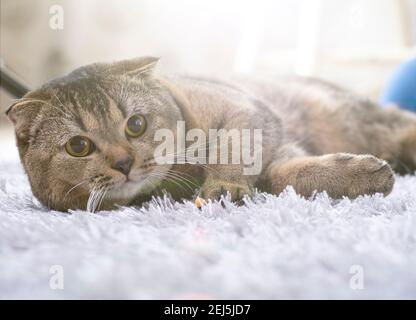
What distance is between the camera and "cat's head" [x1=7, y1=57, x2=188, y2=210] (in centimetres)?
81

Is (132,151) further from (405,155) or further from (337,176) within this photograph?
(405,155)

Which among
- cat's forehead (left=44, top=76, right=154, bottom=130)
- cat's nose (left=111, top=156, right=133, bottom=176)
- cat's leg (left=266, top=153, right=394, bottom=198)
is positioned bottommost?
cat's leg (left=266, top=153, right=394, bottom=198)

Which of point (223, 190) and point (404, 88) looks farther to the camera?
point (404, 88)

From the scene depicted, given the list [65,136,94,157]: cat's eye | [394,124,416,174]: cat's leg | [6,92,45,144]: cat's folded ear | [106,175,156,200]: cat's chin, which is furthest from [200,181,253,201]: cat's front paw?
[394,124,416,174]: cat's leg

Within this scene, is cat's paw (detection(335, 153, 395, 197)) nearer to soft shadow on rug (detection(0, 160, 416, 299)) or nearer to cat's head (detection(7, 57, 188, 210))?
soft shadow on rug (detection(0, 160, 416, 299))

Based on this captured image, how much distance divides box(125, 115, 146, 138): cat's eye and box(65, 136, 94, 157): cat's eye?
73mm

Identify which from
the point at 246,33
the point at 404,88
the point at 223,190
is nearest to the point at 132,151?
the point at 223,190

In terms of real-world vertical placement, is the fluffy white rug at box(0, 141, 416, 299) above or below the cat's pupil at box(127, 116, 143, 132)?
below

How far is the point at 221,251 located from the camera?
1.91ft

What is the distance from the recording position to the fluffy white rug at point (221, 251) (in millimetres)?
500

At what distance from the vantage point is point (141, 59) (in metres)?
0.91
